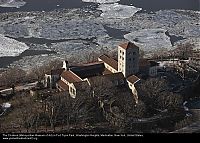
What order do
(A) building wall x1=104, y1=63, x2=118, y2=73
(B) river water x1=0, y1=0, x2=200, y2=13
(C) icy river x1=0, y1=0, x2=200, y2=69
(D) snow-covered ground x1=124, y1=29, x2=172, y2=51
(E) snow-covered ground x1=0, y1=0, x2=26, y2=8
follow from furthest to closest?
1. (E) snow-covered ground x1=0, y1=0, x2=26, y2=8
2. (B) river water x1=0, y1=0, x2=200, y2=13
3. (D) snow-covered ground x1=124, y1=29, x2=172, y2=51
4. (C) icy river x1=0, y1=0, x2=200, y2=69
5. (A) building wall x1=104, y1=63, x2=118, y2=73

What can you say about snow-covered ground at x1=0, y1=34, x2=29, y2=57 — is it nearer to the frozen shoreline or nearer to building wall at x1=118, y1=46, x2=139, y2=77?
the frozen shoreline

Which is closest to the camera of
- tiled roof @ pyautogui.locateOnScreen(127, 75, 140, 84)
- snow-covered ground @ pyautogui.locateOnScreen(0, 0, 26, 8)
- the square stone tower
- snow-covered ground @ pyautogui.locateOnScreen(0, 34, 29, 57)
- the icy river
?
tiled roof @ pyautogui.locateOnScreen(127, 75, 140, 84)

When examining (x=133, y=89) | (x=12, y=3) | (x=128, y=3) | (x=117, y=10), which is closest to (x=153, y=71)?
(x=133, y=89)

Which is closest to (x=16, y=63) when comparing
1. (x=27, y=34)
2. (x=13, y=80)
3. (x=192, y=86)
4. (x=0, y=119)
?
(x=13, y=80)

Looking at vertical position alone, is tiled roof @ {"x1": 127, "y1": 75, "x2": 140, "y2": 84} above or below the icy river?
above

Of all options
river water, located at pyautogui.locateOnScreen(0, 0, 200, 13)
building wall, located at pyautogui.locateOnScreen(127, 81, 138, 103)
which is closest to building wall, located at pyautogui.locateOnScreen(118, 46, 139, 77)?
building wall, located at pyautogui.locateOnScreen(127, 81, 138, 103)

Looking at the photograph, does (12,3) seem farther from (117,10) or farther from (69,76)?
(69,76)

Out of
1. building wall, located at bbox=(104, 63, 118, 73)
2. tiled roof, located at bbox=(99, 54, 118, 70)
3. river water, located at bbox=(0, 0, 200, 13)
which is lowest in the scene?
river water, located at bbox=(0, 0, 200, 13)
